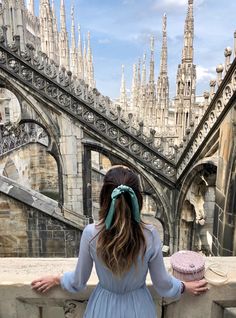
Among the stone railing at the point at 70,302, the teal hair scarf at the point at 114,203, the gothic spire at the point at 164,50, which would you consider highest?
the gothic spire at the point at 164,50

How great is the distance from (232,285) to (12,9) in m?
24.5

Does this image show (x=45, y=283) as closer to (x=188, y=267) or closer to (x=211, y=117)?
(x=188, y=267)

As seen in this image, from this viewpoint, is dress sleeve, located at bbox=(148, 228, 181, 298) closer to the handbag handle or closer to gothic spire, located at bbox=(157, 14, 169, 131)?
the handbag handle

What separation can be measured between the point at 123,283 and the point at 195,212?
5.54 meters

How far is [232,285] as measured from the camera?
149 centimetres

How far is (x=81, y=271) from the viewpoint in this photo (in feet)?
4.40

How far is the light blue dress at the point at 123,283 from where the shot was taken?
127cm

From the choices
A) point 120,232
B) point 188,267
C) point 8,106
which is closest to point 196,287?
point 188,267

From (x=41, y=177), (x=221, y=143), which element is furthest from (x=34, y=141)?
(x=221, y=143)

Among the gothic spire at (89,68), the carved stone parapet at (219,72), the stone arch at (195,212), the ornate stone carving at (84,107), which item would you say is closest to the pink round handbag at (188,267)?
the carved stone parapet at (219,72)

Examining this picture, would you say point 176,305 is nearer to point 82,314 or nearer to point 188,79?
point 82,314

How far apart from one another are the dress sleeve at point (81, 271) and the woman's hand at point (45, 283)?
0.05 metres

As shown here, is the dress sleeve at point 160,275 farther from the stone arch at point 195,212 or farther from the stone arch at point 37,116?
the stone arch at point 37,116

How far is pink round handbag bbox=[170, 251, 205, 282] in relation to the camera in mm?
1460
